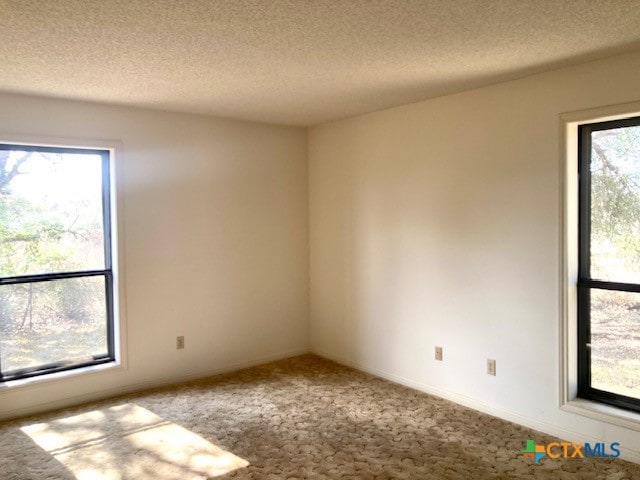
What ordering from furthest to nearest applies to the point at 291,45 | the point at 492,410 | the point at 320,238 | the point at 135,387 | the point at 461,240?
the point at 320,238 < the point at 135,387 < the point at 461,240 < the point at 492,410 < the point at 291,45

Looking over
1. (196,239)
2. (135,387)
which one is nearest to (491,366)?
(196,239)

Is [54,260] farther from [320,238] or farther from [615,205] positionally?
[615,205]

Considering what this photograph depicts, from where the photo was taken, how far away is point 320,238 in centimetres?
513

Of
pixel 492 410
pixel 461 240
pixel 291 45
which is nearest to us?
pixel 291 45

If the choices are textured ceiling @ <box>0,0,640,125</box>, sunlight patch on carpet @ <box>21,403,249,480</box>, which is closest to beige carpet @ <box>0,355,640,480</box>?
sunlight patch on carpet @ <box>21,403,249,480</box>

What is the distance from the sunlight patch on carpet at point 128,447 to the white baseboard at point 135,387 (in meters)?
0.25

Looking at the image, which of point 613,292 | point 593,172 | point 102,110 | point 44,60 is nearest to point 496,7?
point 593,172

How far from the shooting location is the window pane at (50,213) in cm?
368

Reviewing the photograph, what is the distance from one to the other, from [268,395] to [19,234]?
2.26 metres

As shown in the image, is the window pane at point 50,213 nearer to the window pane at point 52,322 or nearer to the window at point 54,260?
the window at point 54,260

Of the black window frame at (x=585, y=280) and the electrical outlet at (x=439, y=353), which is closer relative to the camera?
the black window frame at (x=585, y=280)

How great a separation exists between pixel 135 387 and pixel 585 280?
11.5 ft

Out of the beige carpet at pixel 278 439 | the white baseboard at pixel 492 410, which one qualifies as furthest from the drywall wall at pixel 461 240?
the beige carpet at pixel 278 439

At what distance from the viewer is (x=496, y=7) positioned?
2205 mm
